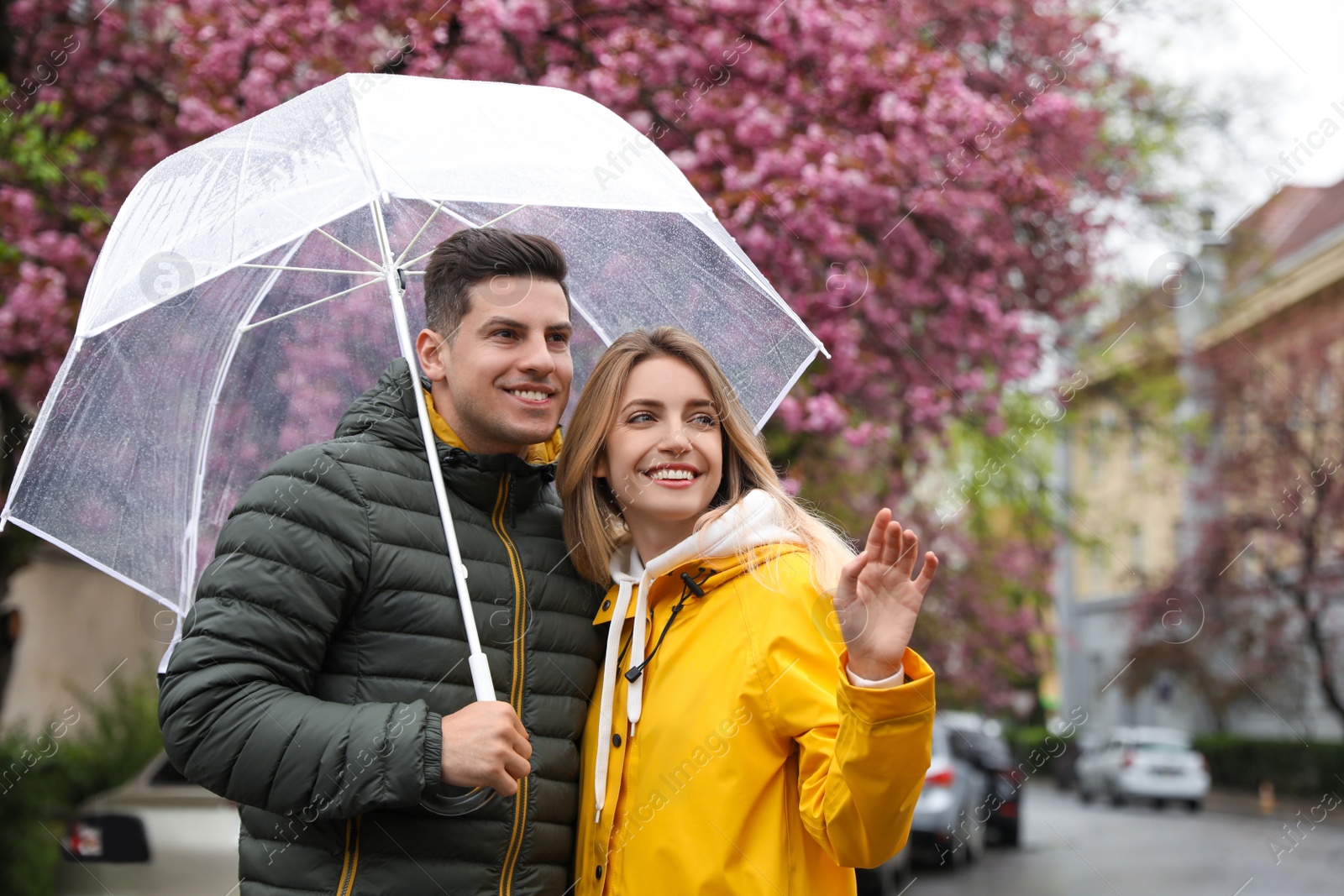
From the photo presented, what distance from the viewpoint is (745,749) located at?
2.61 metres

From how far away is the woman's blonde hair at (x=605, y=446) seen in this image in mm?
2973

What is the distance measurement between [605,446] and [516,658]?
1.77ft

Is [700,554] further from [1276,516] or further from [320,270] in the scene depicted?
[1276,516]

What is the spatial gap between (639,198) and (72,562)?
560 inches

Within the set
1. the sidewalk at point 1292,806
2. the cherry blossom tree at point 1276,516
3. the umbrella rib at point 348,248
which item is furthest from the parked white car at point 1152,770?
the umbrella rib at point 348,248

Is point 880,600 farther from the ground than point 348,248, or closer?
closer

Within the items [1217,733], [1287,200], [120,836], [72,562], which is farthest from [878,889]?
[1287,200]

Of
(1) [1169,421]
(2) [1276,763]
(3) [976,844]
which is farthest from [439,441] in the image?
(2) [1276,763]

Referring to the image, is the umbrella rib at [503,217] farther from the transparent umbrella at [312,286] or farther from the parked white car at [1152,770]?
the parked white car at [1152,770]

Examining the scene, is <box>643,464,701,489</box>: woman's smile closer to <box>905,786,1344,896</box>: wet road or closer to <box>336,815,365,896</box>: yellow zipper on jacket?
<box>336,815,365,896</box>: yellow zipper on jacket

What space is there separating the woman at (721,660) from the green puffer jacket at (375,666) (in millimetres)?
115

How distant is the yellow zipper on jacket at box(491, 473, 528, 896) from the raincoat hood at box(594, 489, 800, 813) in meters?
0.18

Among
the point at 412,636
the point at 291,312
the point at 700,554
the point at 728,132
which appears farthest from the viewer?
the point at 728,132

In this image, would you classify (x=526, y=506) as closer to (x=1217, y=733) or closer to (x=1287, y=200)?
(x=1217, y=733)
